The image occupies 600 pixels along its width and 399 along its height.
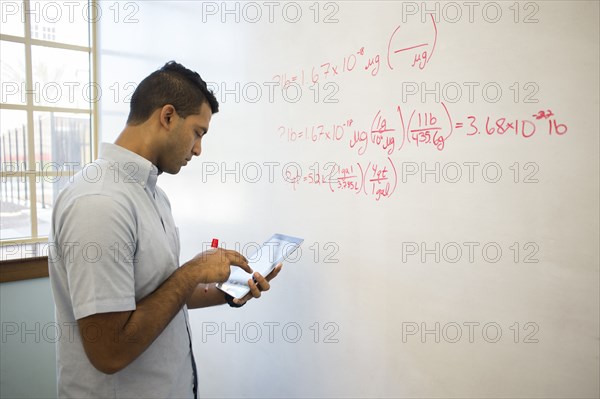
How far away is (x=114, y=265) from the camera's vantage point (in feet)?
2.24

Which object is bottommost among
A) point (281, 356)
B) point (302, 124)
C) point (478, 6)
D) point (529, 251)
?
point (281, 356)

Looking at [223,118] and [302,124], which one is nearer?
[302,124]

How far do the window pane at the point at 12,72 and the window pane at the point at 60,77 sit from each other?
0.05 meters

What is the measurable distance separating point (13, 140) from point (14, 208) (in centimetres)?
36

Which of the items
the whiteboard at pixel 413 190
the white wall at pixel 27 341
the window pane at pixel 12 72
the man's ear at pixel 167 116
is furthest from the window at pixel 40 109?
the man's ear at pixel 167 116

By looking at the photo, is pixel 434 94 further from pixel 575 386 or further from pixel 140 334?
pixel 140 334

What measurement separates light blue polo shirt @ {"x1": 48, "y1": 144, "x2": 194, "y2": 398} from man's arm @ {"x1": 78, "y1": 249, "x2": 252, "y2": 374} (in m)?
0.03

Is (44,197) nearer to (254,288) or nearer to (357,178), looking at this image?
(254,288)

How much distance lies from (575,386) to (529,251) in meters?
0.28

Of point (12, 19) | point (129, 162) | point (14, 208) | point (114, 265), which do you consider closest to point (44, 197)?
point (14, 208)

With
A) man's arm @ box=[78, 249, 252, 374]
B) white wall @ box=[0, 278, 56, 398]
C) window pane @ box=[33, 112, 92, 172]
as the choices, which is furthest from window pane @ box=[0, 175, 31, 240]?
man's arm @ box=[78, 249, 252, 374]

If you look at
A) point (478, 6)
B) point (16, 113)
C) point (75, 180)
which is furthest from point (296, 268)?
point (16, 113)

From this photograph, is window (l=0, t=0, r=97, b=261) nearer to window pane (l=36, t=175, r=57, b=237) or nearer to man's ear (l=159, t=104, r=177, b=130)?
window pane (l=36, t=175, r=57, b=237)

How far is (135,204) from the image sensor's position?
0.77 meters
